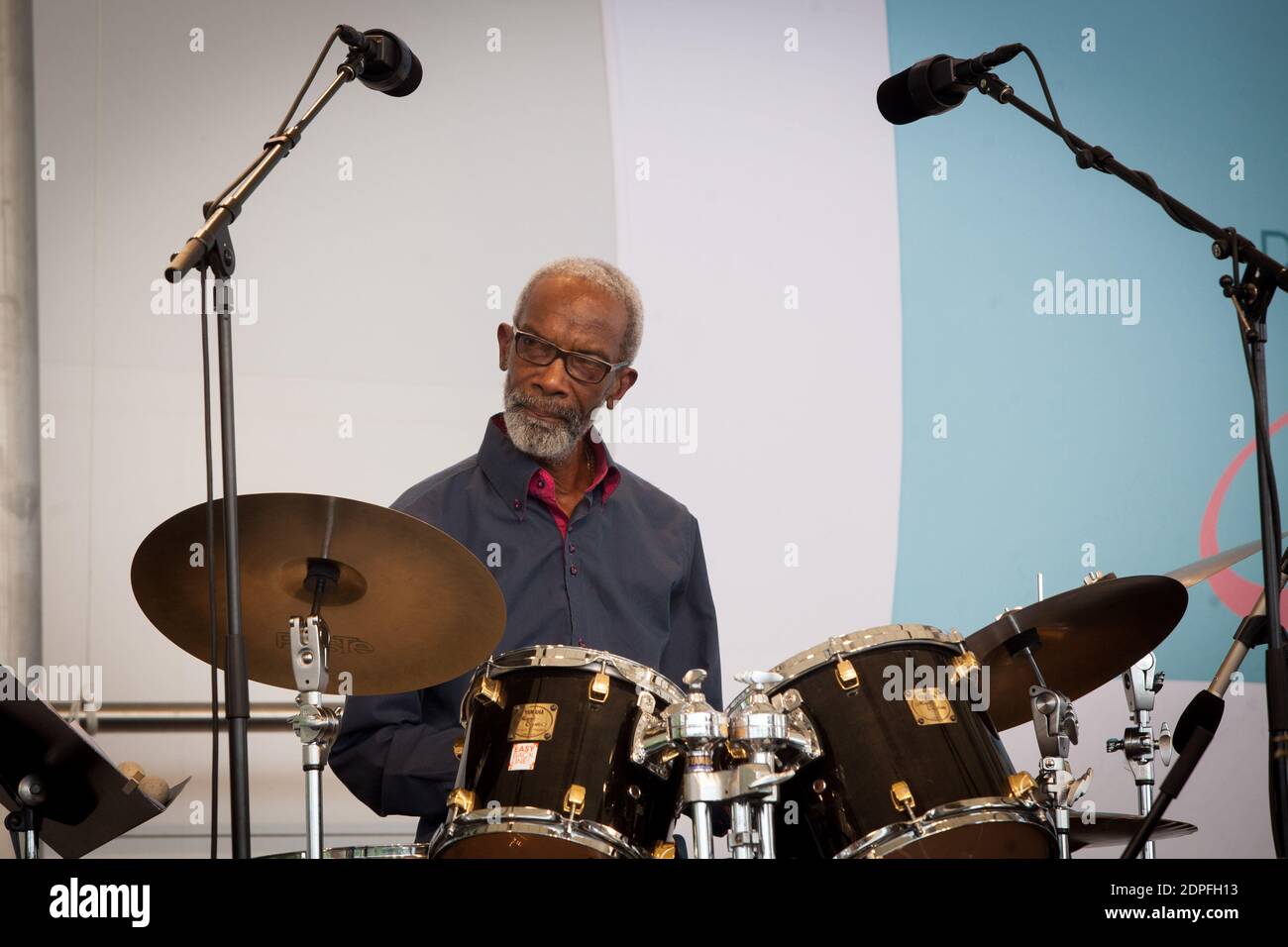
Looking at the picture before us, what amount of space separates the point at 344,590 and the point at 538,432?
78cm

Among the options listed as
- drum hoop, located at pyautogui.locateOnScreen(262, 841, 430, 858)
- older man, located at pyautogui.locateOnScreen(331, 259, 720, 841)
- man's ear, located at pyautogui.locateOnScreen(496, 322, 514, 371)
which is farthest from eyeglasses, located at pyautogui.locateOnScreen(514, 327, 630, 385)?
drum hoop, located at pyautogui.locateOnScreen(262, 841, 430, 858)

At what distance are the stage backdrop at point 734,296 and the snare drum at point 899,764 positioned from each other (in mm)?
1701

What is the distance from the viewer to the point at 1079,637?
2521 mm

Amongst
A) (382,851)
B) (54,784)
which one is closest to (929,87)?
(382,851)

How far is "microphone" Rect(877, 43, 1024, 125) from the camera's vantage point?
235 cm

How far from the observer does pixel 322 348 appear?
375 centimetres

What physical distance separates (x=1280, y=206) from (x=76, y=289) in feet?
11.4

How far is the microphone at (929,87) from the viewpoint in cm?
235

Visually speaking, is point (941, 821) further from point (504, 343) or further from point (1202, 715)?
point (504, 343)

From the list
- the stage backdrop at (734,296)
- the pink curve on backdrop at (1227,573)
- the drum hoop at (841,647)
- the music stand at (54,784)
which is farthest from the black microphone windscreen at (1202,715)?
the pink curve on backdrop at (1227,573)

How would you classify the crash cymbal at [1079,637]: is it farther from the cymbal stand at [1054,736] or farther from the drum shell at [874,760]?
the drum shell at [874,760]

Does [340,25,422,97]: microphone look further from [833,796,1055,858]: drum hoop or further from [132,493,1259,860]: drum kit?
[833,796,1055,858]: drum hoop

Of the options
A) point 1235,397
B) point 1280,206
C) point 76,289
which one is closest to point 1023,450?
point 1235,397
